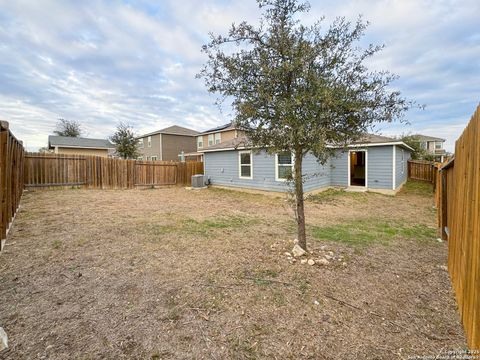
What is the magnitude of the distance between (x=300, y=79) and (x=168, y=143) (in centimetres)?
2691

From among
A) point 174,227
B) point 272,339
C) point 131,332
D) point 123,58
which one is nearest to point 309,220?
point 174,227

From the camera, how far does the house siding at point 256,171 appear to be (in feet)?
38.7

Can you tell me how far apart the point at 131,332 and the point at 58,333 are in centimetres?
63

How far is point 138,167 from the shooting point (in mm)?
14422

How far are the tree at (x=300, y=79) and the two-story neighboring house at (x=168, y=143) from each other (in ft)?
80.7

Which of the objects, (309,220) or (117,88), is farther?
(117,88)

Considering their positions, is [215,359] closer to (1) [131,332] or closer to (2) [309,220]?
(1) [131,332]

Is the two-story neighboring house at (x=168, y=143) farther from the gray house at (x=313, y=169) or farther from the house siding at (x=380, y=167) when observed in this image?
the house siding at (x=380, y=167)

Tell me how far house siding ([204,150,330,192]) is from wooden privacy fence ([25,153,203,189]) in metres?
2.12

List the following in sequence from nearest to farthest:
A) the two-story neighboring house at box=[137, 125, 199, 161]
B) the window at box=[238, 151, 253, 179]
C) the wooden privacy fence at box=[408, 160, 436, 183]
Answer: the window at box=[238, 151, 253, 179], the wooden privacy fence at box=[408, 160, 436, 183], the two-story neighboring house at box=[137, 125, 199, 161]

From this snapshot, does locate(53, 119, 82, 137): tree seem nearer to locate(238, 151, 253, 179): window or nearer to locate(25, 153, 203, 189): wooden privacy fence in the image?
locate(25, 153, 203, 189): wooden privacy fence

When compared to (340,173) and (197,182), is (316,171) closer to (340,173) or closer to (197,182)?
(340,173)

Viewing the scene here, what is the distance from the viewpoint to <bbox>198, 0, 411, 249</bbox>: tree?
3.31 meters

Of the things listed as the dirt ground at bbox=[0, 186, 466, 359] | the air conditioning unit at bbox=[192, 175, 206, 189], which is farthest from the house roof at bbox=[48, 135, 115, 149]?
the dirt ground at bbox=[0, 186, 466, 359]
